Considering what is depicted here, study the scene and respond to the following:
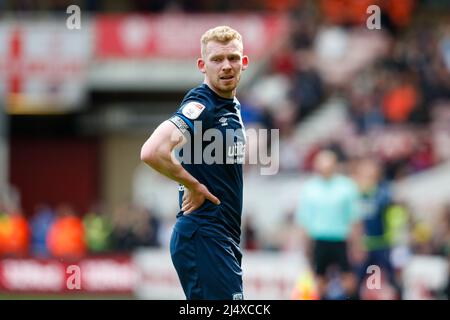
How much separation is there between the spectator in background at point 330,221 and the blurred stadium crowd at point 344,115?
1.10m

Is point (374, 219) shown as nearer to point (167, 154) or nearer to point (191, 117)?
point (191, 117)

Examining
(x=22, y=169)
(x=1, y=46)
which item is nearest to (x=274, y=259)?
(x=1, y=46)

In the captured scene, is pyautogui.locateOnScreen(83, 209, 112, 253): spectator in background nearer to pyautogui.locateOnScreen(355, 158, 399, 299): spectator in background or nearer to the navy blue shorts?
pyautogui.locateOnScreen(355, 158, 399, 299): spectator in background

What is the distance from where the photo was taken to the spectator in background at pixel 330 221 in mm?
12727

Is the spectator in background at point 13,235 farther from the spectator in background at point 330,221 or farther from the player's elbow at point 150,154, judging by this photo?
the player's elbow at point 150,154

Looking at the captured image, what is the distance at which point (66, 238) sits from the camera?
835 inches

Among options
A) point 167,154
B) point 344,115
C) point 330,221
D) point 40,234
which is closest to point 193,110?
point 167,154

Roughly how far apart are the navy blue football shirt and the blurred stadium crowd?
7107 millimetres

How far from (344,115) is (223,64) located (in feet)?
52.7

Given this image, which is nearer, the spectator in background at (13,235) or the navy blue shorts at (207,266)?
the navy blue shorts at (207,266)

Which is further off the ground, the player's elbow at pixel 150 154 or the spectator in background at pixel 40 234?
the player's elbow at pixel 150 154

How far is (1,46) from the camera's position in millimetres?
25328

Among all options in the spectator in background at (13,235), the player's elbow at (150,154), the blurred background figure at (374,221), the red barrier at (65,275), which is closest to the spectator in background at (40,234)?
the spectator in background at (13,235)
